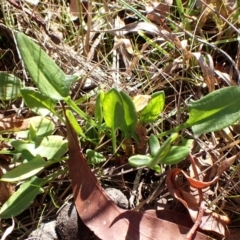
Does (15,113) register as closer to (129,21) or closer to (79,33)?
(79,33)

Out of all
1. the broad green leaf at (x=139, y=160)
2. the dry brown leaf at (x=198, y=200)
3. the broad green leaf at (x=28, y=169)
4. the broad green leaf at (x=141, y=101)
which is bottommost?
the dry brown leaf at (x=198, y=200)

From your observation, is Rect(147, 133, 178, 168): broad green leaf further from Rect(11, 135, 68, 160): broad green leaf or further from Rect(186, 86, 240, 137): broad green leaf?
Rect(11, 135, 68, 160): broad green leaf

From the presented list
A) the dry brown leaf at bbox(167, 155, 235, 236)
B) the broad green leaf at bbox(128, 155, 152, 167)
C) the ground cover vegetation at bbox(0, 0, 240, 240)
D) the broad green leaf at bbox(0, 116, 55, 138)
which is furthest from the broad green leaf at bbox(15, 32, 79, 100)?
the dry brown leaf at bbox(167, 155, 235, 236)

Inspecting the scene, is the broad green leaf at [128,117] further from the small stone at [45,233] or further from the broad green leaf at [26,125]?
the small stone at [45,233]

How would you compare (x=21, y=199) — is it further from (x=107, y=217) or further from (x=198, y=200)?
(x=198, y=200)

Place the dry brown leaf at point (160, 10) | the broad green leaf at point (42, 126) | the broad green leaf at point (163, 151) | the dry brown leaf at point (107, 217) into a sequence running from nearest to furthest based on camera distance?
the broad green leaf at point (163, 151) < the dry brown leaf at point (107, 217) < the broad green leaf at point (42, 126) < the dry brown leaf at point (160, 10)

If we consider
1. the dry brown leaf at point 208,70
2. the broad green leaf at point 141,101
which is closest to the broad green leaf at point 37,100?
the broad green leaf at point 141,101
